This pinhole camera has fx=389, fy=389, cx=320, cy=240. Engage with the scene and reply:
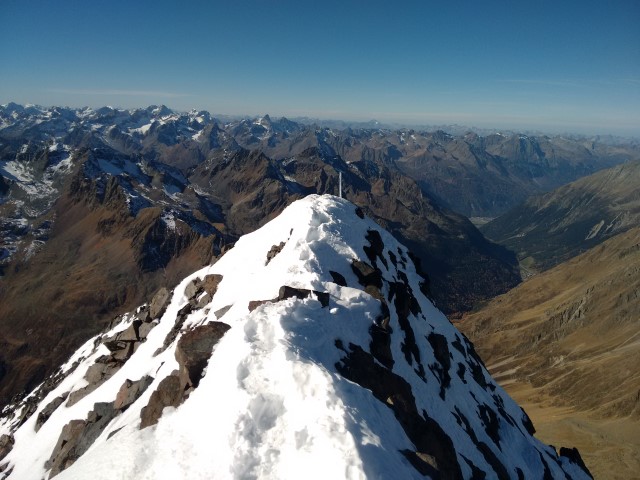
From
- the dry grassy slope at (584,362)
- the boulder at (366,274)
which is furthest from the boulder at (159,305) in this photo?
the dry grassy slope at (584,362)

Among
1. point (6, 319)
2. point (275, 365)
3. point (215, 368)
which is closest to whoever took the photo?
point (275, 365)

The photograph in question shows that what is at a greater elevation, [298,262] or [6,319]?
[298,262]

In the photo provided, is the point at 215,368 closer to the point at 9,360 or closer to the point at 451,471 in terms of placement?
the point at 451,471

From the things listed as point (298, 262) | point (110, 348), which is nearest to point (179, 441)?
point (298, 262)

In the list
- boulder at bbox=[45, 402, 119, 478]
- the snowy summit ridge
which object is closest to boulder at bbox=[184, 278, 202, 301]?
the snowy summit ridge

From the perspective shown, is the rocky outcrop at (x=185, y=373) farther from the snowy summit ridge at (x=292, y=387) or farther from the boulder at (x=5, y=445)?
the boulder at (x=5, y=445)

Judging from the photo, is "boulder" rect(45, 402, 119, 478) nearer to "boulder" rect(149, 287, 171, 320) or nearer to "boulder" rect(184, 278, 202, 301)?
"boulder" rect(184, 278, 202, 301)

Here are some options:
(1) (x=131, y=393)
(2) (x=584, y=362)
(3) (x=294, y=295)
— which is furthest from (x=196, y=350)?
(2) (x=584, y=362)
